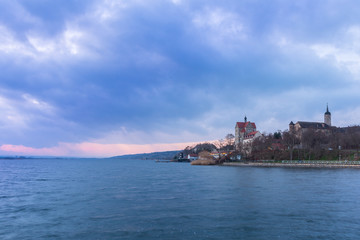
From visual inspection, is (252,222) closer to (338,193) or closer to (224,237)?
(224,237)

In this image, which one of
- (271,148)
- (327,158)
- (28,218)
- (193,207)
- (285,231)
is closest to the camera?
(285,231)

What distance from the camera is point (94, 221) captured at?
60.2 feet

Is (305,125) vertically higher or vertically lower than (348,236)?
higher

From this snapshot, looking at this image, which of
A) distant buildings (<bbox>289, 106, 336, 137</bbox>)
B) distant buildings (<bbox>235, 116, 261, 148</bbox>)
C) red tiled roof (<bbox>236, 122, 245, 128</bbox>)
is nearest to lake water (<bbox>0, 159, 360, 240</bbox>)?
distant buildings (<bbox>289, 106, 336, 137</bbox>)

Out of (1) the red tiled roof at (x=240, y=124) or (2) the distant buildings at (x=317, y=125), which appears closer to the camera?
(2) the distant buildings at (x=317, y=125)

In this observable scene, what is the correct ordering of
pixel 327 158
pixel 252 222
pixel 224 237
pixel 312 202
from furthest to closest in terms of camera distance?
pixel 327 158 → pixel 312 202 → pixel 252 222 → pixel 224 237

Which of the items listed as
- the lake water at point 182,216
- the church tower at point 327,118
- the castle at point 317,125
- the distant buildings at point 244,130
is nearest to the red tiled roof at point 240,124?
the distant buildings at point 244,130

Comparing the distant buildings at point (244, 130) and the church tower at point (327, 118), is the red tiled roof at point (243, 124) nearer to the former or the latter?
the distant buildings at point (244, 130)

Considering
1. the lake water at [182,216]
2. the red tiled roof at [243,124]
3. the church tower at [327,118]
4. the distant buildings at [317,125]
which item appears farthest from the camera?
the red tiled roof at [243,124]

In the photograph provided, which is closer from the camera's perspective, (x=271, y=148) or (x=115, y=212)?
(x=115, y=212)

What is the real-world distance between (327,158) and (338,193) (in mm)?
93425

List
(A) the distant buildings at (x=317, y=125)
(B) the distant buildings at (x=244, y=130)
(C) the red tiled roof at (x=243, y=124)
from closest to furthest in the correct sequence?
(A) the distant buildings at (x=317, y=125)
(B) the distant buildings at (x=244, y=130)
(C) the red tiled roof at (x=243, y=124)

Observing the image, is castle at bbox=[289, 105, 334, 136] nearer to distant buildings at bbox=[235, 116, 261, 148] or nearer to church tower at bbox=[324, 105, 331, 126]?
church tower at bbox=[324, 105, 331, 126]

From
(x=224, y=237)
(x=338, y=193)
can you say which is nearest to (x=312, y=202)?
(x=338, y=193)
